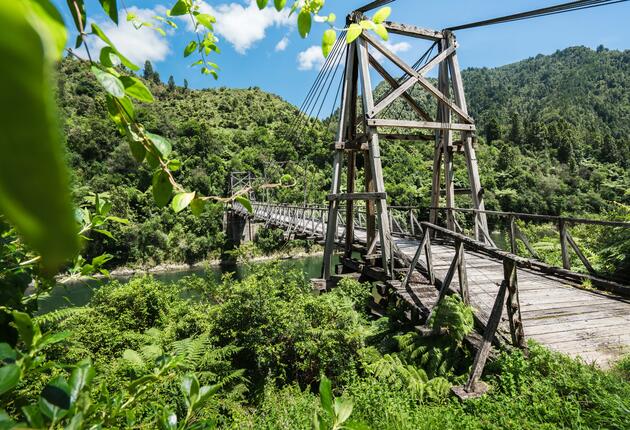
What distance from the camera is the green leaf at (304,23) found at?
2.19 feet

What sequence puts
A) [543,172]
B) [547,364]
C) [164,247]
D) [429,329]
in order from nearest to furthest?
[547,364]
[429,329]
[164,247]
[543,172]

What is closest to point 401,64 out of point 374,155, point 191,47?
point 374,155

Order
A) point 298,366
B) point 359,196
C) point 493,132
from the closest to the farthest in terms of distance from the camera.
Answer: point 298,366, point 359,196, point 493,132

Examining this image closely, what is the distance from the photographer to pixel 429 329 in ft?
12.2

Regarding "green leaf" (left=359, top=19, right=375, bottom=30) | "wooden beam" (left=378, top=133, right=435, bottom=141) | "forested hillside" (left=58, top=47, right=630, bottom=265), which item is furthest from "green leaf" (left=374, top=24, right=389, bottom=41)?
"forested hillside" (left=58, top=47, right=630, bottom=265)

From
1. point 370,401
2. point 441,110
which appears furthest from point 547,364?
point 441,110

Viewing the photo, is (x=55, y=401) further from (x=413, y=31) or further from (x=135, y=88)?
(x=413, y=31)

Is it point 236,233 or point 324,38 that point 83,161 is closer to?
point 236,233

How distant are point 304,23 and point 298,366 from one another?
453 centimetres

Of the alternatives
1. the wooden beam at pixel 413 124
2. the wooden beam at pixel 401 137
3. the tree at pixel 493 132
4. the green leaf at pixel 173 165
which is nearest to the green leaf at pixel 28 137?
the green leaf at pixel 173 165

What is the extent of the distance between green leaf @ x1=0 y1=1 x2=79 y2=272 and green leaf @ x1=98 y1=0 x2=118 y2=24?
44cm

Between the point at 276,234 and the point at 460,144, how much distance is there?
75.6 feet

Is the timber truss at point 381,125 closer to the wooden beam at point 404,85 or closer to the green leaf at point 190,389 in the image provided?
the wooden beam at point 404,85

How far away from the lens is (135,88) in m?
0.48
